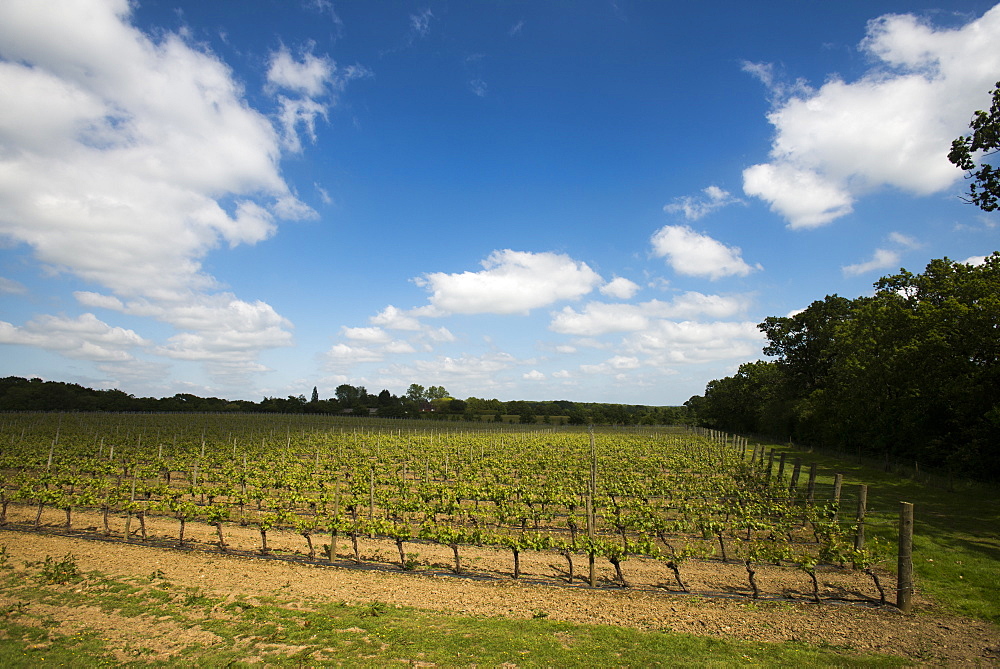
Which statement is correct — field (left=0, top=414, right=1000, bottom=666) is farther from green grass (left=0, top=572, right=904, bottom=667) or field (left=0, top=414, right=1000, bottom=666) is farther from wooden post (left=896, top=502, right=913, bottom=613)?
wooden post (left=896, top=502, right=913, bottom=613)

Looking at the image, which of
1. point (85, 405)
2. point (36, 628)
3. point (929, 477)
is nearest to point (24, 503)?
point (36, 628)

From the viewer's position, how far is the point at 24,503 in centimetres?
1555

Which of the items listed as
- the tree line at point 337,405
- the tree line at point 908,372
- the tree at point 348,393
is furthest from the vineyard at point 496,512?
the tree at point 348,393

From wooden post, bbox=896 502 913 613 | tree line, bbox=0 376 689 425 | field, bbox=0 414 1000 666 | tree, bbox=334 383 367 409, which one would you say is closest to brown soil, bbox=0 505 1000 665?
field, bbox=0 414 1000 666

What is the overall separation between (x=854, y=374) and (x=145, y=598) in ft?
113

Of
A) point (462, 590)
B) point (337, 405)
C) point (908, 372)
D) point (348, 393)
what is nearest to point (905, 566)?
point (462, 590)

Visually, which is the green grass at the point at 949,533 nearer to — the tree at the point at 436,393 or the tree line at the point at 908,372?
the tree line at the point at 908,372

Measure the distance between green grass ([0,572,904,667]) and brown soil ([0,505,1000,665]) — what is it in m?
0.33

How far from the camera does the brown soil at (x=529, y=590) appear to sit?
7.07 m

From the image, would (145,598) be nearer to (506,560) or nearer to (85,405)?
(506,560)

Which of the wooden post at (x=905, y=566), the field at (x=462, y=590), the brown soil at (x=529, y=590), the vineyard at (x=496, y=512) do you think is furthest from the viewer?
the vineyard at (x=496, y=512)

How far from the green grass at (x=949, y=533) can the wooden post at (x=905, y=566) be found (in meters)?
0.74

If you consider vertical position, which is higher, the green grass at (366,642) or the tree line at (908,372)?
the tree line at (908,372)

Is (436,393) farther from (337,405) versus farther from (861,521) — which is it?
(861,521)
